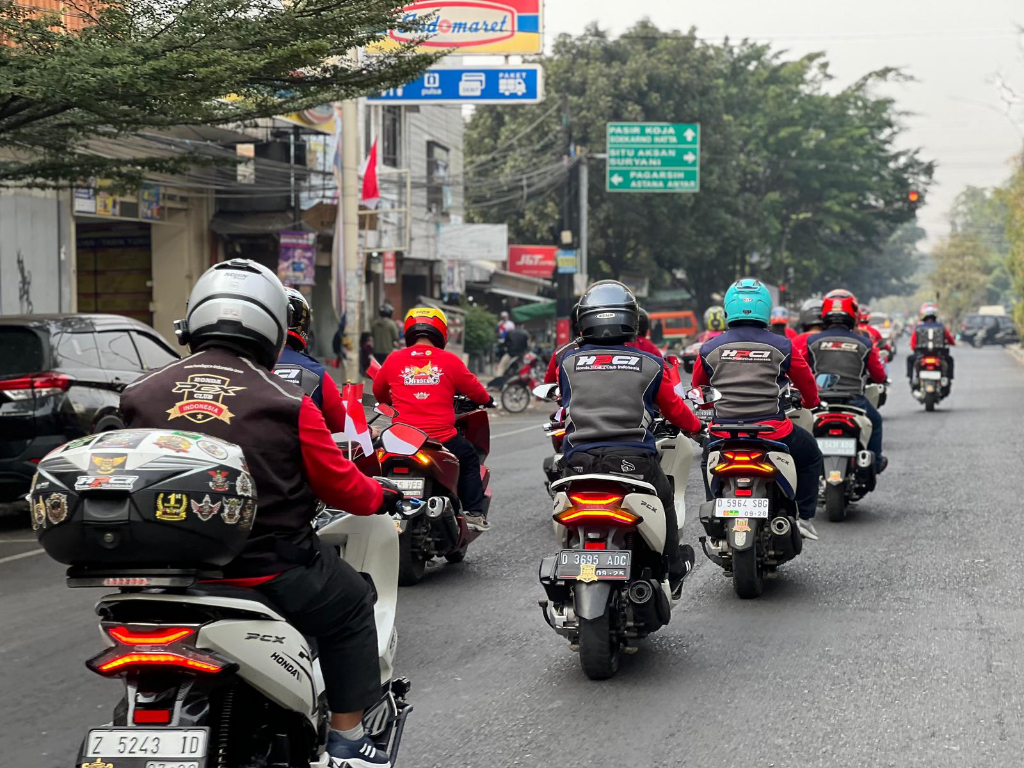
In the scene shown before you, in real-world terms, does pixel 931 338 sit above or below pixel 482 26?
below

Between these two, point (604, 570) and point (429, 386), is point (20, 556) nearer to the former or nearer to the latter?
point (429, 386)

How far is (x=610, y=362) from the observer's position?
19.6ft

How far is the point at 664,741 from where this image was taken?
4.85 metres

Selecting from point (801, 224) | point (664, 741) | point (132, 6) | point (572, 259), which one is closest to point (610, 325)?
point (664, 741)

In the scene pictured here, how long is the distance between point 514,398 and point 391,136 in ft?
41.4

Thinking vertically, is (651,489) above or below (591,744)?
above

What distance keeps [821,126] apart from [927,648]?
55593 mm

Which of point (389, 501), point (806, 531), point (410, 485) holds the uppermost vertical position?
point (389, 501)

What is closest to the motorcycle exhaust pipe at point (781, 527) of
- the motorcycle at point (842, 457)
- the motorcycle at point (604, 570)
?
the motorcycle at point (604, 570)

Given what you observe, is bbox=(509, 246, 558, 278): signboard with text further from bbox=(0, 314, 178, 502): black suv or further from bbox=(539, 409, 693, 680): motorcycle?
bbox=(539, 409, 693, 680): motorcycle

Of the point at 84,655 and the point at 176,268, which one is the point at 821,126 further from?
the point at 84,655

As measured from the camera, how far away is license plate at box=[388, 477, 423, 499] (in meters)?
7.70

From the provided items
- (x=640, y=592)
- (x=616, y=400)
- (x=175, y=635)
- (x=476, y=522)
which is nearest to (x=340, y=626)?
(x=175, y=635)

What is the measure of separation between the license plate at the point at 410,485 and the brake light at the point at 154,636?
4.55 m
